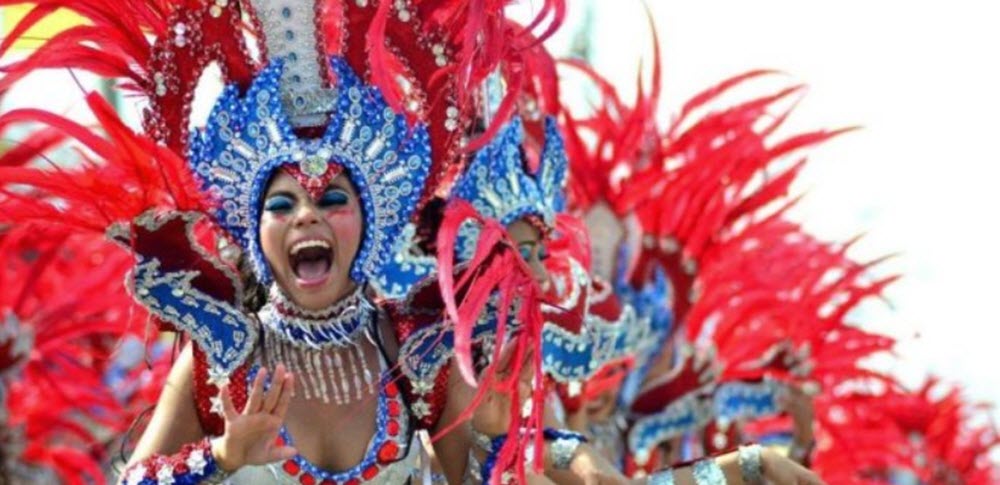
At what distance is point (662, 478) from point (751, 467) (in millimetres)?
183

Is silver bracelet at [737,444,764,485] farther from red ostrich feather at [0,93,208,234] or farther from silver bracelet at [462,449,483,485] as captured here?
red ostrich feather at [0,93,208,234]

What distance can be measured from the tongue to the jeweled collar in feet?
0.32

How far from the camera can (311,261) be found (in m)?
4.57

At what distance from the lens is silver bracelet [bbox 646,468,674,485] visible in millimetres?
4660

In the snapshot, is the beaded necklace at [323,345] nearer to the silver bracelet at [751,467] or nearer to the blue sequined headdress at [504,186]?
the silver bracelet at [751,467]

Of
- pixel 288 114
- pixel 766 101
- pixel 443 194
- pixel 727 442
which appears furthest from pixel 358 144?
pixel 727 442

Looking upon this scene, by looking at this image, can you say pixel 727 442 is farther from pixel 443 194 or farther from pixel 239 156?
pixel 239 156

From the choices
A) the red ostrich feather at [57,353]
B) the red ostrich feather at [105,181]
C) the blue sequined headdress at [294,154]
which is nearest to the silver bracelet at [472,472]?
the blue sequined headdress at [294,154]

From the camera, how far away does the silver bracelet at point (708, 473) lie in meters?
4.62

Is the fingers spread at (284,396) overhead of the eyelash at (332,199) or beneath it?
beneath

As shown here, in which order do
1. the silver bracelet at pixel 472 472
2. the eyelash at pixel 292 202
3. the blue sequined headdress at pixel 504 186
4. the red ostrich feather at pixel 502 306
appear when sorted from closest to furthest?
1. the red ostrich feather at pixel 502 306
2. the eyelash at pixel 292 202
3. the silver bracelet at pixel 472 472
4. the blue sequined headdress at pixel 504 186

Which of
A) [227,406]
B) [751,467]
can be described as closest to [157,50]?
[227,406]

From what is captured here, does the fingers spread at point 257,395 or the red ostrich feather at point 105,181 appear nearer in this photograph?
the fingers spread at point 257,395

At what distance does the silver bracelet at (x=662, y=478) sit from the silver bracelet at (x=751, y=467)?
0.14m
